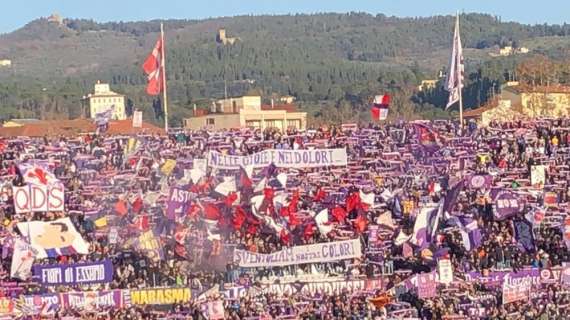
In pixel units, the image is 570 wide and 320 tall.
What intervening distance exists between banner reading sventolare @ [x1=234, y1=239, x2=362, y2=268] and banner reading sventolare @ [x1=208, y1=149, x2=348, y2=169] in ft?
9.64

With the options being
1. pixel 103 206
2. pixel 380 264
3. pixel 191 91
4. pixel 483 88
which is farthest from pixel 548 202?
pixel 191 91

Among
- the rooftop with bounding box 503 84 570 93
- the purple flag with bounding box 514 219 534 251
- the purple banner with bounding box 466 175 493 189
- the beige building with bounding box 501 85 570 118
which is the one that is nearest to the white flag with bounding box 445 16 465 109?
the purple banner with bounding box 466 175 493 189

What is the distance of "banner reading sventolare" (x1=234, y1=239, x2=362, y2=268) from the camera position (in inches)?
1204

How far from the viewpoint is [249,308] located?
28.0 m

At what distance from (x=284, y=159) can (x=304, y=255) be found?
337cm

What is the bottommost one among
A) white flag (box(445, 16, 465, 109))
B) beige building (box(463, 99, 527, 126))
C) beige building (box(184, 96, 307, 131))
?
beige building (box(184, 96, 307, 131))

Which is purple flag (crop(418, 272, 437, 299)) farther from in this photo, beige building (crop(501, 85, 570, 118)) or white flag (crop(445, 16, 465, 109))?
beige building (crop(501, 85, 570, 118))

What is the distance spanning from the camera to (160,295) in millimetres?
29656

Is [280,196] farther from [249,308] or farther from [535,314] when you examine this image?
[535,314]

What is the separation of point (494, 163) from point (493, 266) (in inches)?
189

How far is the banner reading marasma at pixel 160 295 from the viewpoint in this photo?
96.7 ft

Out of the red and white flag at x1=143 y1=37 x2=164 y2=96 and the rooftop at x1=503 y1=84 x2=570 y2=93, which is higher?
the red and white flag at x1=143 y1=37 x2=164 y2=96

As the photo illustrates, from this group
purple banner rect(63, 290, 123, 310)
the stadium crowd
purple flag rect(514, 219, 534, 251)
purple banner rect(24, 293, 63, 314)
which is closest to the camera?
the stadium crowd

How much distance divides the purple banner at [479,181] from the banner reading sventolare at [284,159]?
3255 mm
